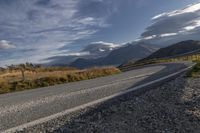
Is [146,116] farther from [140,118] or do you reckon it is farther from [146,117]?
[140,118]

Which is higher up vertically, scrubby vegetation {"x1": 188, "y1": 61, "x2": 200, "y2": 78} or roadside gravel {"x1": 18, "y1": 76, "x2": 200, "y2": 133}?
scrubby vegetation {"x1": 188, "y1": 61, "x2": 200, "y2": 78}

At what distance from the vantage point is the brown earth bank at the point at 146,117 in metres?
8.30

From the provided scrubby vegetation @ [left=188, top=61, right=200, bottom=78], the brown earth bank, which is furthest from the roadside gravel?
scrubby vegetation @ [left=188, top=61, right=200, bottom=78]

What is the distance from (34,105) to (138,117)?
6.60 m

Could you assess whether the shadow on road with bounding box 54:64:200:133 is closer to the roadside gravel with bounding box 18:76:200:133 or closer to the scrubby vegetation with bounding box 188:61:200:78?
the roadside gravel with bounding box 18:76:200:133

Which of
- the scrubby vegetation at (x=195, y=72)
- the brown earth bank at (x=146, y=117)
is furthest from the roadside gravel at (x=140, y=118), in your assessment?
the scrubby vegetation at (x=195, y=72)

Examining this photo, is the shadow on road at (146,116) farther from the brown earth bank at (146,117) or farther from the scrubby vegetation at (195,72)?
the scrubby vegetation at (195,72)

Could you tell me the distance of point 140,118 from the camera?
932cm

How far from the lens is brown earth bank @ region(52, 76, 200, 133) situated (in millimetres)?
8305

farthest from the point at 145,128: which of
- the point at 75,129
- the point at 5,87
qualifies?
the point at 5,87

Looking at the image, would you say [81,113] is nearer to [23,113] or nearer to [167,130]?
[23,113]

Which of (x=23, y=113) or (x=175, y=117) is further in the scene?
(x=23, y=113)

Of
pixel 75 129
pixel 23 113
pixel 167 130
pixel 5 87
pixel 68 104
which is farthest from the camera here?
pixel 5 87

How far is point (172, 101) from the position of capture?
38.0ft
